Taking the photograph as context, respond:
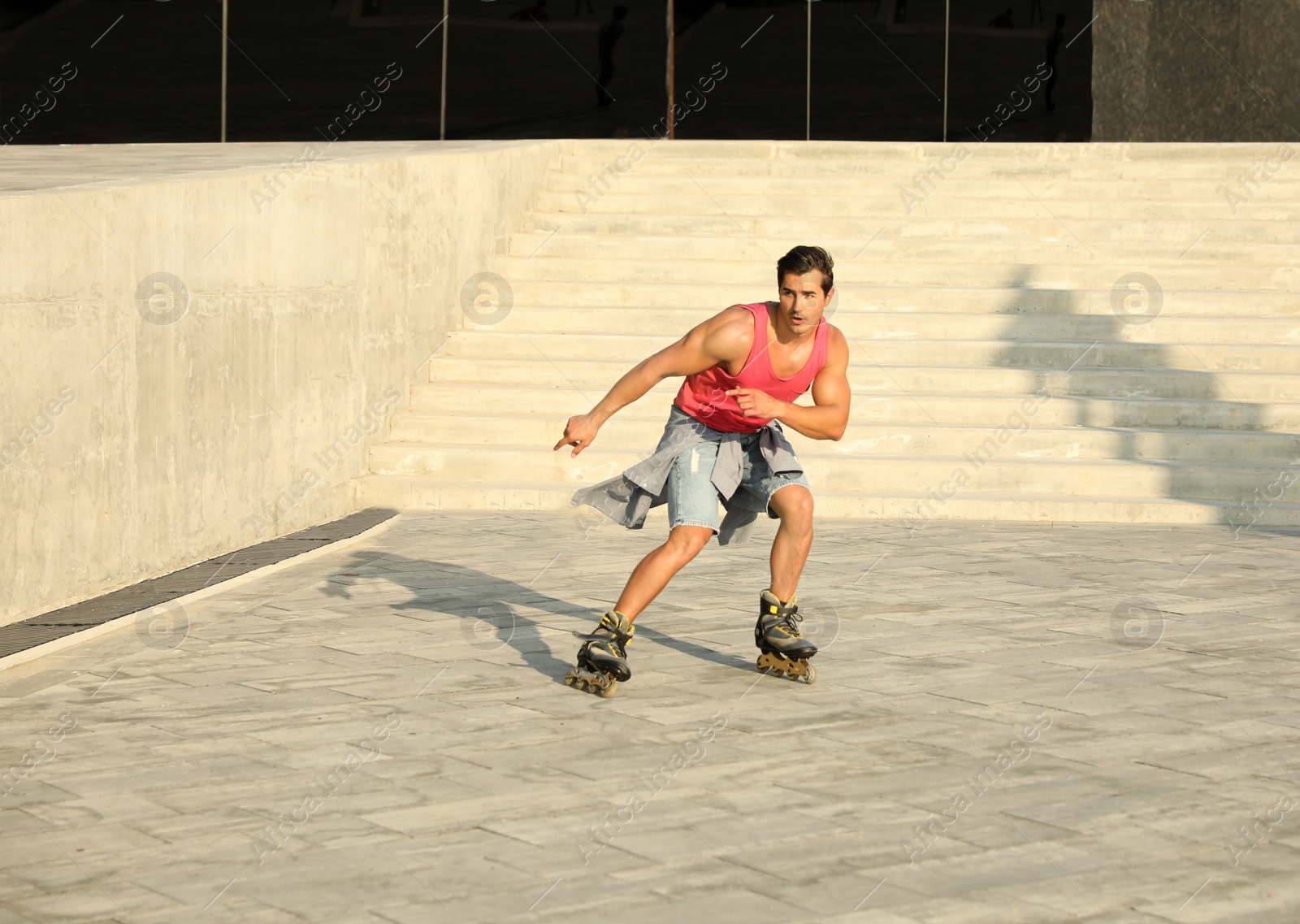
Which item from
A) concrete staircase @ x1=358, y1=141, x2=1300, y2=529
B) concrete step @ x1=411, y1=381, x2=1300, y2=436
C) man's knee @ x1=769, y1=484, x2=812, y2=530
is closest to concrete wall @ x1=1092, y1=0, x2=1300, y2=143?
concrete staircase @ x1=358, y1=141, x2=1300, y2=529

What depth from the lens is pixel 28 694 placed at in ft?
20.0

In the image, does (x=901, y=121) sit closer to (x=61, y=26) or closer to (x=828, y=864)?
(x=61, y=26)

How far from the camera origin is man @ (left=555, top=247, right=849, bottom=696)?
Result: 6062 mm

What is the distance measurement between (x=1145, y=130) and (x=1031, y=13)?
6.76 feet

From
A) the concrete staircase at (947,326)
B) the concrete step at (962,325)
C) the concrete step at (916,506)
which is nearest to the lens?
the concrete step at (916,506)

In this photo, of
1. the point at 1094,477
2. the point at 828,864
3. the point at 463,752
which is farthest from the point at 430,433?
the point at 828,864

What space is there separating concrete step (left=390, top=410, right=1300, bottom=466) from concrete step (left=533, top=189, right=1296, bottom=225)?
3242mm

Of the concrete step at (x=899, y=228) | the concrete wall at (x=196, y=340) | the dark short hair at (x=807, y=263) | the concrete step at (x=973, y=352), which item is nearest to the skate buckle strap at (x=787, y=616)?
the dark short hair at (x=807, y=263)

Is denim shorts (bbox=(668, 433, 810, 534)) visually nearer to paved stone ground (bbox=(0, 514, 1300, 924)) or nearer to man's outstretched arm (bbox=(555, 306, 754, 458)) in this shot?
man's outstretched arm (bbox=(555, 306, 754, 458))

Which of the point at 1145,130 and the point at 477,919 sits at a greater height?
the point at 1145,130

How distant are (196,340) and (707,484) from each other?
10.9ft

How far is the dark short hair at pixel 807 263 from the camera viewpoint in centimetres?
601

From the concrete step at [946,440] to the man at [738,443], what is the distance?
4.22 meters

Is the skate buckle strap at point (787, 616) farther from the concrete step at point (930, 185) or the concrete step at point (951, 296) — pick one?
the concrete step at point (930, 185)
